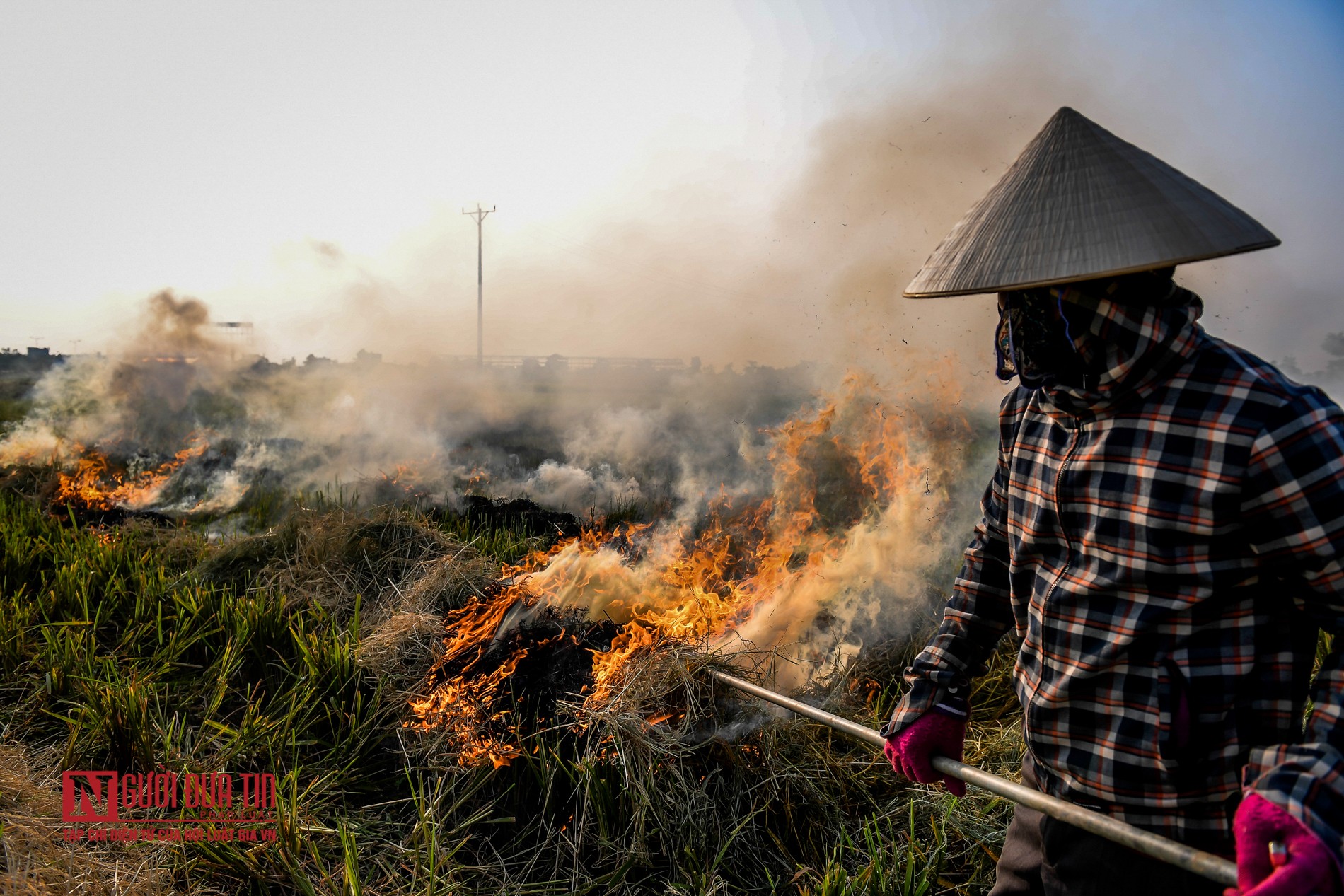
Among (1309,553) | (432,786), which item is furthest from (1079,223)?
(432,786)

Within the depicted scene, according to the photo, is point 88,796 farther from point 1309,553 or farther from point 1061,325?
point 1309,553

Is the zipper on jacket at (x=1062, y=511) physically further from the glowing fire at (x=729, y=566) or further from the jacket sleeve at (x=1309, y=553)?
the glowing fire at (x=729, y=566)

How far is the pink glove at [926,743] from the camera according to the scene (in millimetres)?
1820

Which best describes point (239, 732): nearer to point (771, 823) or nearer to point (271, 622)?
point (271, 622)

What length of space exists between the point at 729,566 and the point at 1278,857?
4338 millimetres

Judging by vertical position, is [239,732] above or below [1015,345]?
below

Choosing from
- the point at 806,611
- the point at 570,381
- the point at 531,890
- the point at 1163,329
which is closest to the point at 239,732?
the point at 531,890

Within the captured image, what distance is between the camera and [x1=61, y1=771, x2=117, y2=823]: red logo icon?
2.82 m

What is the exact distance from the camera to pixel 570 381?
22922 millimetres

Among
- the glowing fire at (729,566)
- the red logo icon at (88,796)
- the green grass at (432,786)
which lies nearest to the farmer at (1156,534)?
the green grass at (432,786)

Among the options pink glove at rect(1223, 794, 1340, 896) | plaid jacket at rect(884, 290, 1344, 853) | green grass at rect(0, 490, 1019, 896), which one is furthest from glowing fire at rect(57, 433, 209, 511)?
pink glove at rect(1223, 794, 1340, 896)

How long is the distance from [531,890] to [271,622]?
265 cm

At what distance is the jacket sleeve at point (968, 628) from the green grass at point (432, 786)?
3.38 feet

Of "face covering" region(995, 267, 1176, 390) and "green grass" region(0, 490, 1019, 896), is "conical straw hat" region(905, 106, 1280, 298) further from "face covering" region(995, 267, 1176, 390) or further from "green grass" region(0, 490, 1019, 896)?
"green grass" region(0, 490, 1019, 896)
